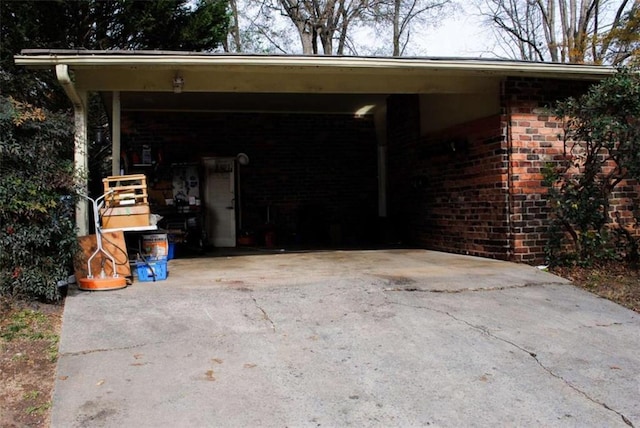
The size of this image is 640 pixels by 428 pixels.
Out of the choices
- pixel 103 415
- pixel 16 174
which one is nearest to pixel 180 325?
pixel 103 415

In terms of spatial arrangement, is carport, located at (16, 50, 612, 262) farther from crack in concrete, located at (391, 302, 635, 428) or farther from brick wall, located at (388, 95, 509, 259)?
crack in concrete, located at (391, 302, 635, 428)

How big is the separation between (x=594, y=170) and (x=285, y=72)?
13.1 ft

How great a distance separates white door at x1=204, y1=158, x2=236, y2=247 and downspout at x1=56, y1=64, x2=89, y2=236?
4860mm

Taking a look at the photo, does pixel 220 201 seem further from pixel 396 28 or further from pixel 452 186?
pixel 396 28

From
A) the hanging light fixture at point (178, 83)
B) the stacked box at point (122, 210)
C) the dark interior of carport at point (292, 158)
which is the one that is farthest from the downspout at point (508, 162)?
the stacked box at point (122, 210)

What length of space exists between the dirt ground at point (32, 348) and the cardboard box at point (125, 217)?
3.78 feet

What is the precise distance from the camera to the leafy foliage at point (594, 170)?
572 cm

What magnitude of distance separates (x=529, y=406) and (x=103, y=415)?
7.76 feet

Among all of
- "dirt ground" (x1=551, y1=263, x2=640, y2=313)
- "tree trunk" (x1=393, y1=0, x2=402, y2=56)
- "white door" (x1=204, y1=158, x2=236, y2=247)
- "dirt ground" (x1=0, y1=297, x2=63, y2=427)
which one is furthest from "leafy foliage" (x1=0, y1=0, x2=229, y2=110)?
Result: "tree trunk" (x1=393, y1=0, x2=402, y2=56)

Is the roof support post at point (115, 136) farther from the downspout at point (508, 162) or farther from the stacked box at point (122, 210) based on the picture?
the downspout at point (508, 162)

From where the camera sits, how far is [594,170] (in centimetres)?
604

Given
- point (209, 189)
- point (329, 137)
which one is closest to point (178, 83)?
point (209, 189)

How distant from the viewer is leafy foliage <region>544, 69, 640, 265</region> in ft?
18.8

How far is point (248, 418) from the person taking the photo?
8.79ft
